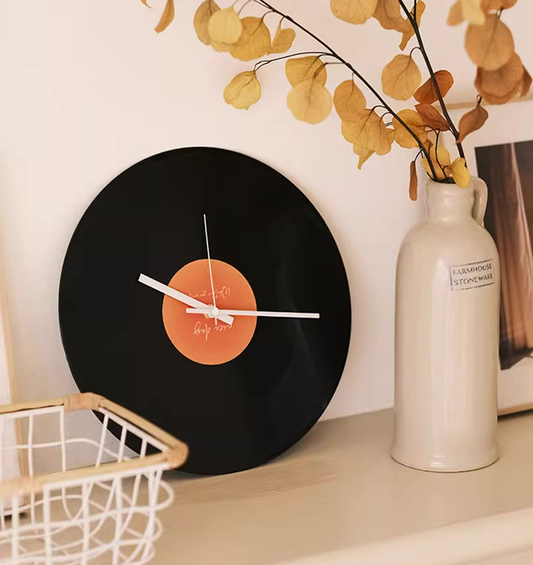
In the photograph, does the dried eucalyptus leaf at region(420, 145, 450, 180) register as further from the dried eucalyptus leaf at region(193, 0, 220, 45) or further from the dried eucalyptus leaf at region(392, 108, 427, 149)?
the dried eucalyptus leaf at region(193, 0, 220, 45)

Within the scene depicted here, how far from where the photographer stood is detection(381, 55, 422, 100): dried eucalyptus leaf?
0.80m

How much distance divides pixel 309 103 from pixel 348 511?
15.4 inches

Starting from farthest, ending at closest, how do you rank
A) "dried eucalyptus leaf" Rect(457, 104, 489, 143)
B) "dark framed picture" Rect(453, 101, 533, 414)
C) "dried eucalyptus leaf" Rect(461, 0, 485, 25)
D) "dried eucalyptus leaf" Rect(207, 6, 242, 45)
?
"dark framed picture" Rect(453, 101, 533, 414) < "dried eucalyptus leaf" Rect(457, 104, 489, 143) < "dried eucalyptus leaf" Rect(207, 6, 242, 45) < "dried eucalyptus leaf" Rect(461, 0, 485, 25)

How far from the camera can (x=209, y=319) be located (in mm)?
890

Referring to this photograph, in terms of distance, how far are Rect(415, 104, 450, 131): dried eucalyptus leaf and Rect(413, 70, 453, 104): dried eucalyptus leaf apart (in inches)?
0.7

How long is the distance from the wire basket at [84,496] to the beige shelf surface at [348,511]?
0.05 meters

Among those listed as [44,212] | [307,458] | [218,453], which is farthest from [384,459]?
[44,212]

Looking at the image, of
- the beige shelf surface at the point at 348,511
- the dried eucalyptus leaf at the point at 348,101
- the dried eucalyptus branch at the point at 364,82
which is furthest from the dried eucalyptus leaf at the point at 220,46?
the beige shelf surface at the point at 348,511

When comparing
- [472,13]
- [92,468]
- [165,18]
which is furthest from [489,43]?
[92,468]

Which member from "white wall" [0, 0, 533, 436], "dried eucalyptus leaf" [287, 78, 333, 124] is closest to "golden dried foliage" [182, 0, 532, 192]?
"dried eucalyptus leaf" [287, 78, 333, 124]

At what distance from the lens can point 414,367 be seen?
89cm

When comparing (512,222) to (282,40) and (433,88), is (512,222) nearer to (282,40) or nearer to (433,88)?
(433,88)

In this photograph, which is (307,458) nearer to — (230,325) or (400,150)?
(230,325)

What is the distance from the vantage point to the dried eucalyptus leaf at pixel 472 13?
1.78 feet
